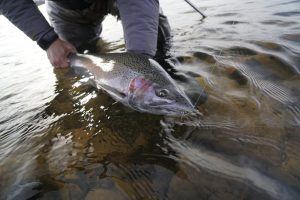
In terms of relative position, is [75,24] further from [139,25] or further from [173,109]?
[173,109]

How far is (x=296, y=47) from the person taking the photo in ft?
11.1

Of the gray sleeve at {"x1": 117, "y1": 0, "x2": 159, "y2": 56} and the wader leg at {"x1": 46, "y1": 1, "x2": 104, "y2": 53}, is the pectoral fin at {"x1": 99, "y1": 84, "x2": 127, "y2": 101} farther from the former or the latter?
the wader leg at {"x1": 46, "y1": 1, "x2": 104, "y2": 53}

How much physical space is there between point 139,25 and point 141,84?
0.70 m

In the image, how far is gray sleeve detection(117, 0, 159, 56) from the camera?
2.81 meters

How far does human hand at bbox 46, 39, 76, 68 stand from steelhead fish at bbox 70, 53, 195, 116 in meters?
0.58

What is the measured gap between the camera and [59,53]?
→ 3.46 metres

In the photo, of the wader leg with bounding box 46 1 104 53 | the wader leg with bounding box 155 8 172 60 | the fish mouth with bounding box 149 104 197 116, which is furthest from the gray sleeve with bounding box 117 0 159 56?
the wader leg with bounding box 46 1 104 53

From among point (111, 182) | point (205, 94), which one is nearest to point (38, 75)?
point (205, 94)

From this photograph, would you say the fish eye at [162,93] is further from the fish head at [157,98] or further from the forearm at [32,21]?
the forearm at [32,21]

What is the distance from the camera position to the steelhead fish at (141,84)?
2.22m

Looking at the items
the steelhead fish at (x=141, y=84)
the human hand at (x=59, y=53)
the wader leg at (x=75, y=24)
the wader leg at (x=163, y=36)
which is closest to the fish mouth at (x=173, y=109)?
the steelhead fish at (x=141, y=84)

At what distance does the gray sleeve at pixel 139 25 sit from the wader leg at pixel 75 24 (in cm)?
173

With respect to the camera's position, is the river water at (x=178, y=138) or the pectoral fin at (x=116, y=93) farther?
the pectoral fin at (x=116, y=93)

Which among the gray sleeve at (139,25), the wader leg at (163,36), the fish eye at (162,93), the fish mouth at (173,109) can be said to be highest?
the gray sleeve at (139,25)
